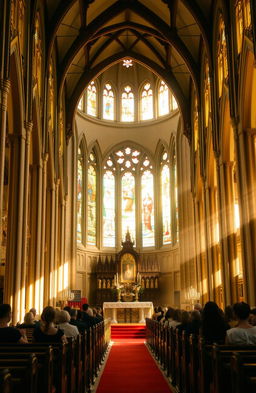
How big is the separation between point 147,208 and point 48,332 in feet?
84.5

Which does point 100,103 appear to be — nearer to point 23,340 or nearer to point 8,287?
point 8,287

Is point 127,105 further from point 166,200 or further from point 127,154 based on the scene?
point 166,200

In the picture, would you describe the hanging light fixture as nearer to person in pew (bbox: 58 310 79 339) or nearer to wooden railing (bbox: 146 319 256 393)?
wooden railing (bbox: 146 319 256 393)

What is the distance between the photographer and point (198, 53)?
23281 mm

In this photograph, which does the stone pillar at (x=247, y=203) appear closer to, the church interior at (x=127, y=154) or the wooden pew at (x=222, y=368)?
the church interior at (x=127, y=154)

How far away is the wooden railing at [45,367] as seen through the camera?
422 cm

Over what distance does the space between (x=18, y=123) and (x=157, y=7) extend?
11811mm

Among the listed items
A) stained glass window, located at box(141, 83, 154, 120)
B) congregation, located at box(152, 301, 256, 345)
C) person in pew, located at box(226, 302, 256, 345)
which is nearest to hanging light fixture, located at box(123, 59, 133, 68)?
stained glass window, located at box(141, 83, 154, 120)

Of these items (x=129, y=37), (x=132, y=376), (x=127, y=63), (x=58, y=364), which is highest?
(x=127, y=63)

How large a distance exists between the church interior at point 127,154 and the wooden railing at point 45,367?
3.36 feet

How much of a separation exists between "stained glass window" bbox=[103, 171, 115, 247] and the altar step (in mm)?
8753

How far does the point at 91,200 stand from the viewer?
31625 mm

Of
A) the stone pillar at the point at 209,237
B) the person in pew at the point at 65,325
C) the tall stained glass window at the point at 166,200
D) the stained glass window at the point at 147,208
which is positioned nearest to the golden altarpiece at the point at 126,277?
the stained glass window at the point at 147,208

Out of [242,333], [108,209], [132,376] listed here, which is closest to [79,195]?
[108,209]
